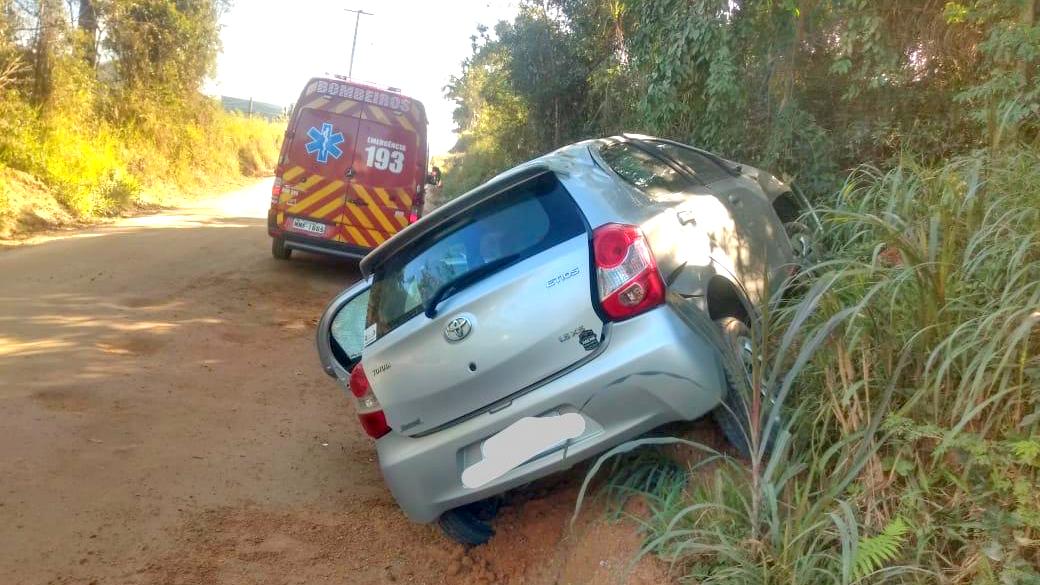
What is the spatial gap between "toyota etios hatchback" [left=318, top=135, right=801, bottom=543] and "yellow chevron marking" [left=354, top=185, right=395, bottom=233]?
21.6ft

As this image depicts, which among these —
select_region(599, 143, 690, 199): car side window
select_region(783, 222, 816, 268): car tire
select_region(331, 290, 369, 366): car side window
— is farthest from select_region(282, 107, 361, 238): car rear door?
select_region(783, 222, 816, 268): car tire

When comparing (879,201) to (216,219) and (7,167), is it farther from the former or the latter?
(216,219)

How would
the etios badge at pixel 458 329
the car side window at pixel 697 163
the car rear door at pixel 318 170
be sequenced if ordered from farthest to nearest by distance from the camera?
the car rear door at pixel 318 170, the car side window at pixel 697 163, the etios badge at pixel 458 329

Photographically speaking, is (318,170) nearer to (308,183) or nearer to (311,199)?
(308,183)

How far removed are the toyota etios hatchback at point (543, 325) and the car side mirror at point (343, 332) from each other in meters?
1.06

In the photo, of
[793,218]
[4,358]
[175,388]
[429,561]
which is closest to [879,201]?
[793,218]

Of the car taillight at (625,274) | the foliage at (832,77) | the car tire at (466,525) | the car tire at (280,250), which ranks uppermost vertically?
the foliage at (832,77)

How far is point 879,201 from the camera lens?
14.4ft

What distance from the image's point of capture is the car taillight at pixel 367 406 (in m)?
4.14

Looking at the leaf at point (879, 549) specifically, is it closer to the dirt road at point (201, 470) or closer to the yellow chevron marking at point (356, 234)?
the dirt road at point (201, 470)

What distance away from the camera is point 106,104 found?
19078 millimetres

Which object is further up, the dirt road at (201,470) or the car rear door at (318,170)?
the car rear door at (318,170)

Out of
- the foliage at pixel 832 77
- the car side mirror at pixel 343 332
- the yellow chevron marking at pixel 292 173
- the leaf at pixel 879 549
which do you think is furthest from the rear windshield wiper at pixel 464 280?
the yellow chevron marking at pixel 292 173

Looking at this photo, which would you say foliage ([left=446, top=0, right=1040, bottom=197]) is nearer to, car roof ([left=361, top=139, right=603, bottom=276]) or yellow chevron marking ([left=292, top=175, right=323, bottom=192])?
car roof ([left=361, top=139, right=603, bottom=276])
